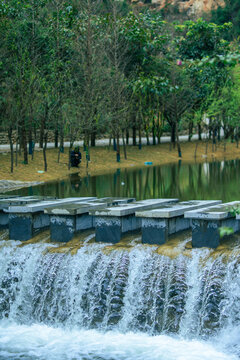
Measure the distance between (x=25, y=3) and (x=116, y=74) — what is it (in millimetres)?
7474

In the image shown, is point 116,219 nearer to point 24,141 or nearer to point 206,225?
point 206,225

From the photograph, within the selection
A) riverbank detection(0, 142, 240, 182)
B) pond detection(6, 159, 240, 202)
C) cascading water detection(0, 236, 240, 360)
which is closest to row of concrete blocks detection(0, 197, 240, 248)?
cascading water detection(0, 236, 240, 360)

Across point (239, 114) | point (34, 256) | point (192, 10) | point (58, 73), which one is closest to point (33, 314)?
point (34, 256)

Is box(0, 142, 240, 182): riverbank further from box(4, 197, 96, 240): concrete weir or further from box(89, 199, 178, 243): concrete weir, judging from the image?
box(89, 199, 178, 243): concrete weir

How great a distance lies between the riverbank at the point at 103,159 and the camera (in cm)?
2856

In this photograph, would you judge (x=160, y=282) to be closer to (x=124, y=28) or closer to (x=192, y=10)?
(x=124, y=28)

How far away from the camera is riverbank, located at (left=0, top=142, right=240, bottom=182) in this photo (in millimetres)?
28562

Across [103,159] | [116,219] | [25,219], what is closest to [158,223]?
[116,219]

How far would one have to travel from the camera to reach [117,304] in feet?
30.3

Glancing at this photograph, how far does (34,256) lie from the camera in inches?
401

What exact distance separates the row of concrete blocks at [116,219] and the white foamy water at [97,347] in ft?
5.80

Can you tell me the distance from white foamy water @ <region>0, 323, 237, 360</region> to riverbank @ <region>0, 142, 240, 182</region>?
18.2 m

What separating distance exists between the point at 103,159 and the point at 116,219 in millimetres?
27411

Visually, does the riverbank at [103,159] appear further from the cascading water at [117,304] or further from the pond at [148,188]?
the cascading water at [117,304]
